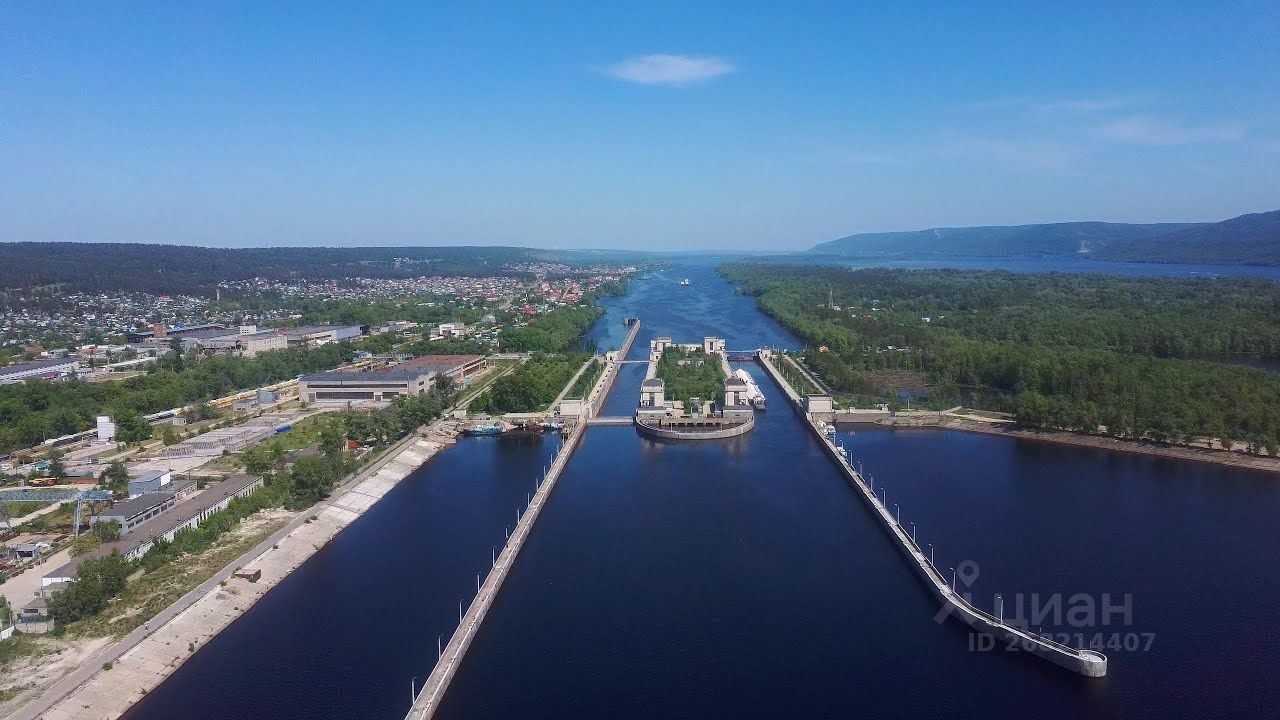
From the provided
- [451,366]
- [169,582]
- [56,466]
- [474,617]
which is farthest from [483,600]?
[451,366]

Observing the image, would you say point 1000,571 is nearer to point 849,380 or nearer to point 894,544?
point 894,544

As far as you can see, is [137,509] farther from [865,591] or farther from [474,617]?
[865,591]

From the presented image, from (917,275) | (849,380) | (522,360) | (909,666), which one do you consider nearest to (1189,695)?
(909,666)

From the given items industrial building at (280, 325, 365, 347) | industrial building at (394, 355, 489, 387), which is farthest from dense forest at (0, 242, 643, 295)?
industrial building at (394, 355, 489, 387)

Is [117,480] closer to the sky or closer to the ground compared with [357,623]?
closer to the sky

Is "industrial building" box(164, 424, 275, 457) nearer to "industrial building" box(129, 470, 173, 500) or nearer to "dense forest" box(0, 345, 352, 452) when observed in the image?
"dense forest" box(0, 345, 352, 452)
